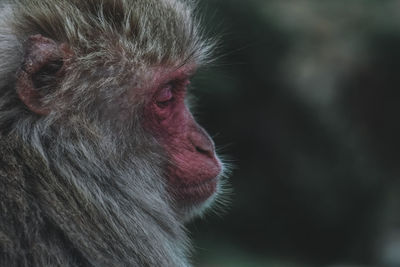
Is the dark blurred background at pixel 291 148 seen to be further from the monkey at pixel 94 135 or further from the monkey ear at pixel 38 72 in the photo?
the monkey ear at pixel 38 72

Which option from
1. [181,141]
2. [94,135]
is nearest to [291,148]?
[181,141]

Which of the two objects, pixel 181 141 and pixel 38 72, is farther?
pixel 181 141

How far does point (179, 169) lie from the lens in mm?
4246

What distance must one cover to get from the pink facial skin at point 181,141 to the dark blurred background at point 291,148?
17.9 ft

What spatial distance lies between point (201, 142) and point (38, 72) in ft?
3.56

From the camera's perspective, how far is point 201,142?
4457mm

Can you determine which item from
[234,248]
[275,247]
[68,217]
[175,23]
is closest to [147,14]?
[175,23]

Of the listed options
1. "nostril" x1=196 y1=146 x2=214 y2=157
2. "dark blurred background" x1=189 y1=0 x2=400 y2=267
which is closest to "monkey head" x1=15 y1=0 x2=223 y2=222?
"nostril" x1=196 y1=146 x2=214 y2=157

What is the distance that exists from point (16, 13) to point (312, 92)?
878 centimetres

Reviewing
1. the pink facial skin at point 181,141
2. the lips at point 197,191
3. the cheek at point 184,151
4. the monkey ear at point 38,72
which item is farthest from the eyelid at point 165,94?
the monkey ear at point 38,72

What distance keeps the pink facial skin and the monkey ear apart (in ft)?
1.77

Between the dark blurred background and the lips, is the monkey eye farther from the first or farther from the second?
the dark blurred background

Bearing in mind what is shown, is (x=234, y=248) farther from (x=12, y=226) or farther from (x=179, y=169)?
(x=12, y=226)

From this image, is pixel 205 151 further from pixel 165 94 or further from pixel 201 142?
pixel 165 94
